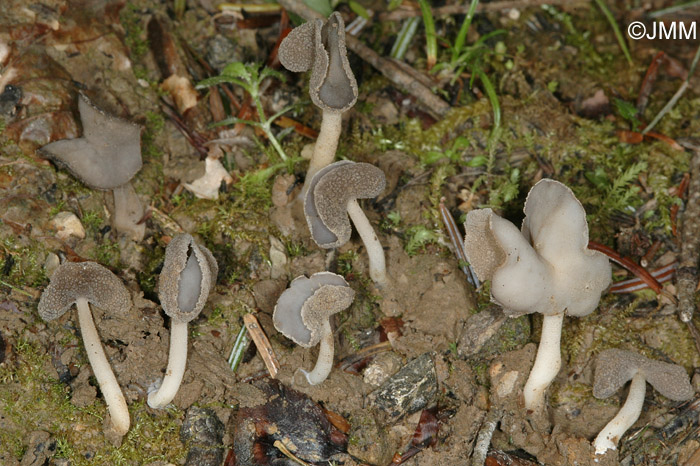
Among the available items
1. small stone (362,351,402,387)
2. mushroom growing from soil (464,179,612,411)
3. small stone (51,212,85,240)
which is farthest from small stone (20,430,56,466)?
mushroom growing from soil (464,179,612,411)

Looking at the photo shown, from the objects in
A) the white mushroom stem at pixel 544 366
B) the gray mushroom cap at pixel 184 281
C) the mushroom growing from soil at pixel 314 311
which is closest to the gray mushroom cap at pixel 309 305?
the mushroom growing from soil at pixel 314 311

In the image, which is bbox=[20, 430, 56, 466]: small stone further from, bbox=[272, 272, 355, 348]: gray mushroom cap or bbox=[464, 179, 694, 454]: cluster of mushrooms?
bbox=[464, 179, 694, 454]: cluster of mushrooms

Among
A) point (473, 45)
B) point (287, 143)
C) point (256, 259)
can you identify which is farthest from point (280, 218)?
point (473, 45)

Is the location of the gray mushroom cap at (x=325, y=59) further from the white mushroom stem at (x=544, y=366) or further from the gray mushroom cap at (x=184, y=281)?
the white mushroom stem at (x=544, y=366)

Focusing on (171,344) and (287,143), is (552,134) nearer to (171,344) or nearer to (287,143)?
(287,143)

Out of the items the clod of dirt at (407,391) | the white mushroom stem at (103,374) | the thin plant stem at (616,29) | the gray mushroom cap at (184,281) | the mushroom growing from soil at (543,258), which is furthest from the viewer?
the thin plant stem at (616,29)

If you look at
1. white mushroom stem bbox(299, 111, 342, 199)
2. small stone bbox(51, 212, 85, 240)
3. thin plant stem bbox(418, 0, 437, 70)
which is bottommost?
small stone bbox(51, 212, 85, 240)
